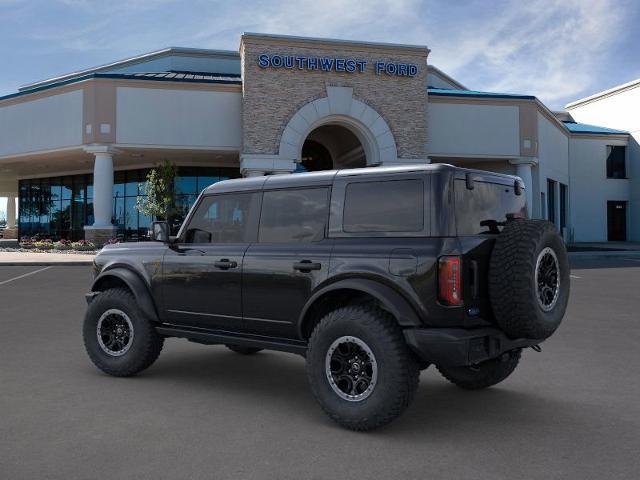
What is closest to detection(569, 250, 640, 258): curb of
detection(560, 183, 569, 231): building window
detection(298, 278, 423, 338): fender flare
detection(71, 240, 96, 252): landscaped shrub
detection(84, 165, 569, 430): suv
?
detection(560, 183, 569, 231): building window

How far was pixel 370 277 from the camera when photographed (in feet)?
14.9

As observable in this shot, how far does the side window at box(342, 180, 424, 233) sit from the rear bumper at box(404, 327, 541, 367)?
790 millimetres

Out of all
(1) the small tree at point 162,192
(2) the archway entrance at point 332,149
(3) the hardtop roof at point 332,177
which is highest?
(2) the archway entrance at point 332,149

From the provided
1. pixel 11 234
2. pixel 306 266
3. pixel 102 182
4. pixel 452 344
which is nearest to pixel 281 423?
pixel 306 266

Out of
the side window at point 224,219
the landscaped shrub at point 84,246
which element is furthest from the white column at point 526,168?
the side window at point 224,219

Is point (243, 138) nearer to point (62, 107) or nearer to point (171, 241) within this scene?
point (62, 107)

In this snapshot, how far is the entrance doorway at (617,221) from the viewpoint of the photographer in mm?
44938

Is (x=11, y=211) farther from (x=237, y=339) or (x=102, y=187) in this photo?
(x=237, y=339)

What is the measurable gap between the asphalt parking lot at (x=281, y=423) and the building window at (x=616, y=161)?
4164cm

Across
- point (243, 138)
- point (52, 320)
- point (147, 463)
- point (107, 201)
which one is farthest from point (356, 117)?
point (147, 463)

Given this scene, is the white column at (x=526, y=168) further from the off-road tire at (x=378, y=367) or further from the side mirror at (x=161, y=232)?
the off-road tire at (x=378, y=367)

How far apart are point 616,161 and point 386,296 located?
46.3 metres

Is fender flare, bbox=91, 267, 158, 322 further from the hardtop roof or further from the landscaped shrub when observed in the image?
the landscaped shrub

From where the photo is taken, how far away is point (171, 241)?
5.95 meters
